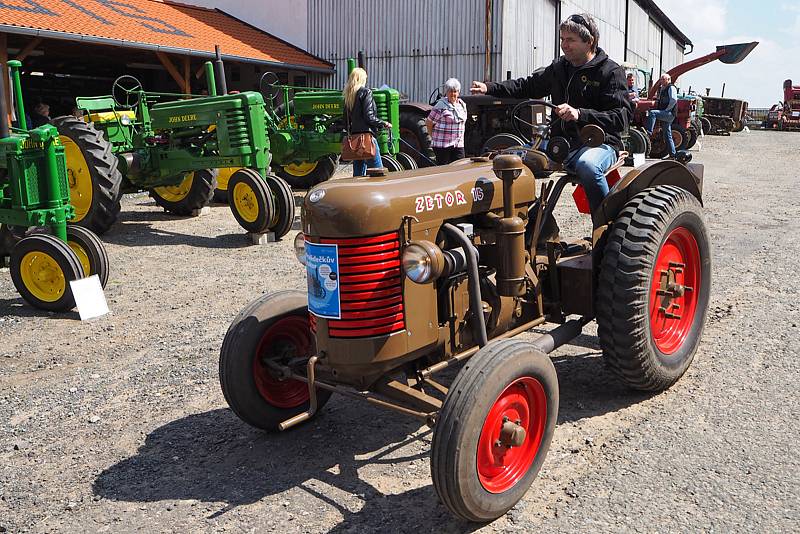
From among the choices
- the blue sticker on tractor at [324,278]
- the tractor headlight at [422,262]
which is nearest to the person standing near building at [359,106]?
the blue sticker on tractor at [324,278]

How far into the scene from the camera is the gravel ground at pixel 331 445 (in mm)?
2695

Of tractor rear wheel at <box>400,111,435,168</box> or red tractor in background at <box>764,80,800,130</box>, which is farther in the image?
red tractor in background at <box>764,80,800,130</box>

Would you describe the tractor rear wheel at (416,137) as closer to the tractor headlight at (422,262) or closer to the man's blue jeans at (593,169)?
the man's blue jeans at (593,169)

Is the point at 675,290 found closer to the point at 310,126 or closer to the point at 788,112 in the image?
the point at 310,126

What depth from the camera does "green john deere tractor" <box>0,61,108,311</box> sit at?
5.35 m

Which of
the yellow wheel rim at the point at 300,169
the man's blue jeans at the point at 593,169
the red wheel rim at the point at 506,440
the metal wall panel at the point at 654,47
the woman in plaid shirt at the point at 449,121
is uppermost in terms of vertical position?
the metal wall panel at the point at 654,47

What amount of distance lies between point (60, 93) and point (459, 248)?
18.1 metres

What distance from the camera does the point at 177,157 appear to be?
333 inches

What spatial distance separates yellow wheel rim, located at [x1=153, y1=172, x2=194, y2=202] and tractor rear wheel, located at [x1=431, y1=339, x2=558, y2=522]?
23.9ft

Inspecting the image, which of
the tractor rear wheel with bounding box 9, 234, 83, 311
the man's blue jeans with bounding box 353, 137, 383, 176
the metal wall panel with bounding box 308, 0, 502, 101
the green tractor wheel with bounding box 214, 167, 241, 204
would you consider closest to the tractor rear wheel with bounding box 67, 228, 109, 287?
the tractor rear wheel with bounding box 9, 234, 83, 311

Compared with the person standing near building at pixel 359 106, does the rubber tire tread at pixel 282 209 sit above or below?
below

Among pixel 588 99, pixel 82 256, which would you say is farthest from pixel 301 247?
pixel 82 256

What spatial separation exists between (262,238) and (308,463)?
190 inches

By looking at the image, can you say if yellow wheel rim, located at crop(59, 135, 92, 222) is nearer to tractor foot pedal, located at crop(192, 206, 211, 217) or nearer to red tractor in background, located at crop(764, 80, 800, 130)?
tractor foot pedal, located at crop(192, 206, 211, 217)
